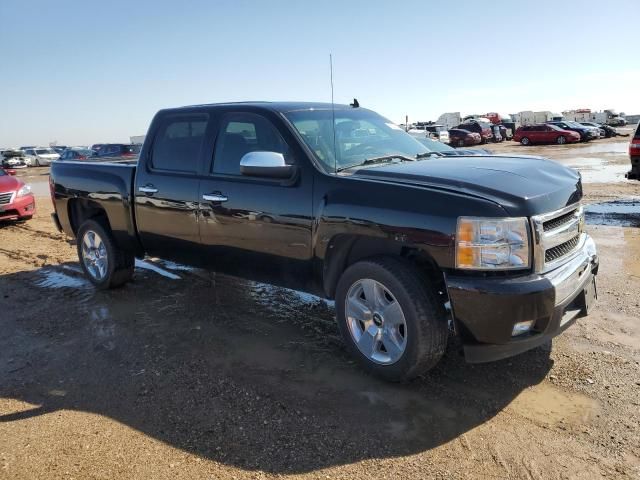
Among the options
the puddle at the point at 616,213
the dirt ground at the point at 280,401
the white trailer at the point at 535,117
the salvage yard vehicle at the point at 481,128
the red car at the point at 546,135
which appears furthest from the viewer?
the white trailer at the point at 535,117

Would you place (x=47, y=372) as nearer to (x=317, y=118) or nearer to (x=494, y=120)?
(x=317, y=118)

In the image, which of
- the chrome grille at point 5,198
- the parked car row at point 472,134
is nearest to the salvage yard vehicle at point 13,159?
the parked car row at point 472,134

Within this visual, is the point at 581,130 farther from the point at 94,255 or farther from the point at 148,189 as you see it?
the point at 148,189

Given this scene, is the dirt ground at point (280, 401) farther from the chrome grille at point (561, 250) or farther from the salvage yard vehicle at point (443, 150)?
the salvage yard vehicle at point (443, 150)

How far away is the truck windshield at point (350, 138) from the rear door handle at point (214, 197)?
2.80 feet

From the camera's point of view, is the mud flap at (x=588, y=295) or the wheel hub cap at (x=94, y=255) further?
the wheel hub cap at (x=94, y=255)

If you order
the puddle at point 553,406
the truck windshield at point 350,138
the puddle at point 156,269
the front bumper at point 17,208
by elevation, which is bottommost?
the puddle at point 553,406

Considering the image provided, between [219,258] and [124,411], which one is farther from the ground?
[219,258]

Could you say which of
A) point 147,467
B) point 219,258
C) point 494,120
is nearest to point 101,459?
point 147,467

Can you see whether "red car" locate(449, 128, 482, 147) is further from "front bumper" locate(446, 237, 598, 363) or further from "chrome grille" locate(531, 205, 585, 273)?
"front bumper" locate(446, 237, 598, 363)

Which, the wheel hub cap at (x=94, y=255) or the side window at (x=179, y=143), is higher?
the side window at (x=179, y=143)

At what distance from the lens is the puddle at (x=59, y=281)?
6160 millimetres

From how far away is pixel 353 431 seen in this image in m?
3.05

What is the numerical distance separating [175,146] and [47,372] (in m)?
2.26
